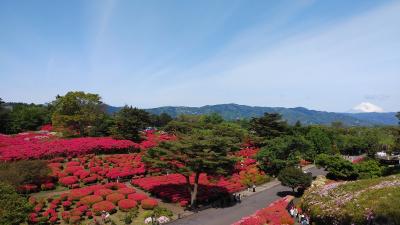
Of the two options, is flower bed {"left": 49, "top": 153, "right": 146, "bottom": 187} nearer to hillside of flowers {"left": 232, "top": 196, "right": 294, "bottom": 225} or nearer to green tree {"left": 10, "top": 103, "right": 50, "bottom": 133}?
hillside of flowers {"left": 232, "top": 196, "right": 294, "bottom": 225}

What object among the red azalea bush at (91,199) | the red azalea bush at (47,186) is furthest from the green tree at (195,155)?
the red azalea bush at (47,186)

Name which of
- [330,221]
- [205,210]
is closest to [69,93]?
[205,210]

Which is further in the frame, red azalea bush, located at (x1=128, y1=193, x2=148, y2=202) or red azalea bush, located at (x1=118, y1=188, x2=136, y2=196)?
red azalea bush, located at (x1=118, y1=188, x2=136, y2=196)

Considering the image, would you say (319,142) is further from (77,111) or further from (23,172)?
(23,172)

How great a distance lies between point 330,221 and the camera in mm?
24250

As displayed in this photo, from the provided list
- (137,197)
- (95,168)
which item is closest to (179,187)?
(137,197)

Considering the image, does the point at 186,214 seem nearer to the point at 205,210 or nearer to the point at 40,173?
the point at 205,210

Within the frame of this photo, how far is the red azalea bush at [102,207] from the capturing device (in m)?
31.5

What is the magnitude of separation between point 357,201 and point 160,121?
9980 centimetres

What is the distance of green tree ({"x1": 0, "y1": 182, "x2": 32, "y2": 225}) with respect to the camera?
76.8 feet

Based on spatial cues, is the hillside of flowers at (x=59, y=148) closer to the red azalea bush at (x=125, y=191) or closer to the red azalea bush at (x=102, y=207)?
the red azalea bush at (x=125, y=191)

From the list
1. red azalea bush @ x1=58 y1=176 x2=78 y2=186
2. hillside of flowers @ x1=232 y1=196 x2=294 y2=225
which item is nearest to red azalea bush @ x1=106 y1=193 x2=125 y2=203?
red azalea bush @ x1=58 y1=176 x2=78 y2=186

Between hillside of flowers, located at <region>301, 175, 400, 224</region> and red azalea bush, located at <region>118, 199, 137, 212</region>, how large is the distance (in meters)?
15.4

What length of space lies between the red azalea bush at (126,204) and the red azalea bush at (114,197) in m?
0.74
